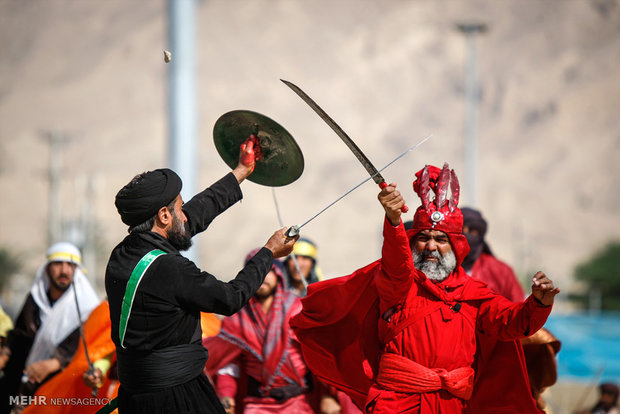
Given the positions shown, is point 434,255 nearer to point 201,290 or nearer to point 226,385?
point 201,290

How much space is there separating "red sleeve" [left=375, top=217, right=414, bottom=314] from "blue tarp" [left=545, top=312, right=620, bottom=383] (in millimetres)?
11521

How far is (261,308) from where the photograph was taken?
717 cm

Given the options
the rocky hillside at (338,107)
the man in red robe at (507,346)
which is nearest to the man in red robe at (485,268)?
the man in red robe at (507,346)

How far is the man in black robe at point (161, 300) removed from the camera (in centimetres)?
442

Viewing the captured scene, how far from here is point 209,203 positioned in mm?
5109

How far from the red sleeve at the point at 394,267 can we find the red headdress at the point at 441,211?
41cm

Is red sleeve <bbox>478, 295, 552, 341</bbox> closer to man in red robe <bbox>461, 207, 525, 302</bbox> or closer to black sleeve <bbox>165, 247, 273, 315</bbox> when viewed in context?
black sleeve <bbox>165, 247, 273, 315</bbox>

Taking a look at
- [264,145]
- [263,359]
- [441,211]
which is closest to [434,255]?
[441,211]

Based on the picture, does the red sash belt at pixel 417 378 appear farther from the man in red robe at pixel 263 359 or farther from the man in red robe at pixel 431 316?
the man in red robe at pixel 263 359

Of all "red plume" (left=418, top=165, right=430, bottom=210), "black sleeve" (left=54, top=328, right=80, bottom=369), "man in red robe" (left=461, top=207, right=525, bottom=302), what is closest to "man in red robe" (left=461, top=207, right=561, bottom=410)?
"man in red robe" (left=461, top=207, right=525, bottom=302)

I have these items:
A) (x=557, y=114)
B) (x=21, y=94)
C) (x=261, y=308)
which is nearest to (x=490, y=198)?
(x=557, y=114)

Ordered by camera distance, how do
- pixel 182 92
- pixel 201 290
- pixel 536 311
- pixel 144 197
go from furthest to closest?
pixel 182 92
pixel 536 311
pixel 144 197
pixel 201 290

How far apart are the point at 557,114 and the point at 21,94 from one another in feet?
150

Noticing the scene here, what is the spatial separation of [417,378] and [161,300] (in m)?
1.62
